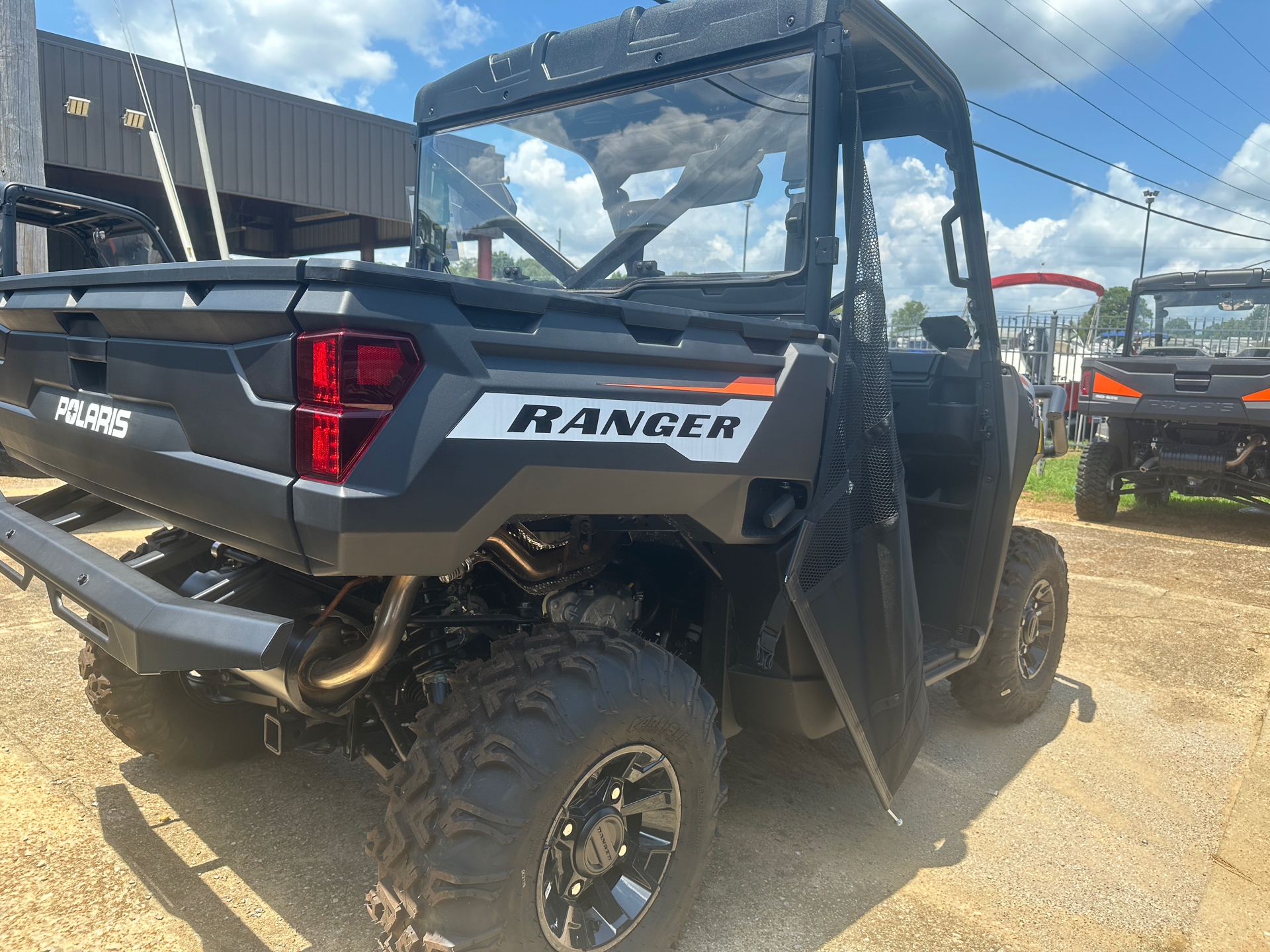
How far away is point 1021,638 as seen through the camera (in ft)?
13.0

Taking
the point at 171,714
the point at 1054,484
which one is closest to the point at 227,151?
the point at 1054,484

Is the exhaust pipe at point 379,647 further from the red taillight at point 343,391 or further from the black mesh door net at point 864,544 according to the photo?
the black mesh door net at point 864,544

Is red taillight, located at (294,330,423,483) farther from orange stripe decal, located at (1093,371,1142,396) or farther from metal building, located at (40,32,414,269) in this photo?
metal building, located at (40,32,414,269)

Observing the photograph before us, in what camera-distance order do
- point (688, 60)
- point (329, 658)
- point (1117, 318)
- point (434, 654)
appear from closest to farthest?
point (329, 658) → point (434, 654) → point (688, 60) → point (1117, 318)

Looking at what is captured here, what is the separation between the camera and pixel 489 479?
172 centimetres

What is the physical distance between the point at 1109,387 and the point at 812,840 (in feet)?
26.5

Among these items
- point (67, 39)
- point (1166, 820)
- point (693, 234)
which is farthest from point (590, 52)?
point (67, 39)

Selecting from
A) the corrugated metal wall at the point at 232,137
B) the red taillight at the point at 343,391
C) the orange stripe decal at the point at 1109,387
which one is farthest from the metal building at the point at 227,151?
the red taillight at the point at 343,391

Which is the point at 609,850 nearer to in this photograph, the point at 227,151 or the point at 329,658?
the point at 329,658

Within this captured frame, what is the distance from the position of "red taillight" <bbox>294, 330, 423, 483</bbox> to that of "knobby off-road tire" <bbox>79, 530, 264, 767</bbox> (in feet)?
4.37

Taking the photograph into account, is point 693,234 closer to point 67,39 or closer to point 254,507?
point 254,507

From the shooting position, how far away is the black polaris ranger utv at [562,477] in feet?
5.49

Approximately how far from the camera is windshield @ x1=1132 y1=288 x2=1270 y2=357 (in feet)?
30.4

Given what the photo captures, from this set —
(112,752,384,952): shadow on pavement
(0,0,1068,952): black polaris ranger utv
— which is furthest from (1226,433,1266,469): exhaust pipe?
(112,752,384,952): shadow on pavement
